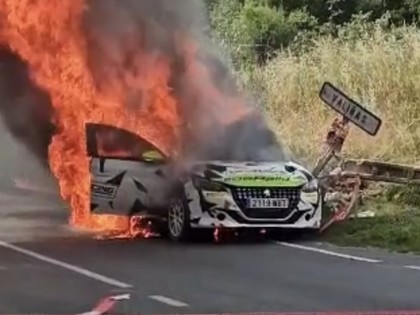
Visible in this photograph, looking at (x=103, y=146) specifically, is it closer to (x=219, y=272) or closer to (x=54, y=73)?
(x=54, y=73)

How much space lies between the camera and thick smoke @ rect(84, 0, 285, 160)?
16.8 m

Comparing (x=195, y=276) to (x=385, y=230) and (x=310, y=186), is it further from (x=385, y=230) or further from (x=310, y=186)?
(x=385, y=230)

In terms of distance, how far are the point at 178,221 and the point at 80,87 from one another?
3.08 m

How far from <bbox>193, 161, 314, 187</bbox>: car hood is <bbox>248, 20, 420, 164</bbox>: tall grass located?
17.1ft

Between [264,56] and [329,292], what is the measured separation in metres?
20.8

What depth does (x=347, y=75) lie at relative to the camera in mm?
24266

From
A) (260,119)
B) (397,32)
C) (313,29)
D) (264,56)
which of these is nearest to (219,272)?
(260,119)

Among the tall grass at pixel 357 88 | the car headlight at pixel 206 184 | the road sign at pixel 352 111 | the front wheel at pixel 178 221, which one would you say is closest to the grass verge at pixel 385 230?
the road sign at pixel 352 111

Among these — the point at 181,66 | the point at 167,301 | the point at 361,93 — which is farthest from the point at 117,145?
the point at 361,93

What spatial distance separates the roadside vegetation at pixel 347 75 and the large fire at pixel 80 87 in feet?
9.42

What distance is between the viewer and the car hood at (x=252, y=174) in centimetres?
1515

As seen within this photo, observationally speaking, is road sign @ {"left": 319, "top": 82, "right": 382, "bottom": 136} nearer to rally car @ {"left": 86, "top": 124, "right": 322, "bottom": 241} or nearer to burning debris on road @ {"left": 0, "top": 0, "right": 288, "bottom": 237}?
burning debris on road @ {"left": 0, "top": 0, "right": 288, "bottom": 237}

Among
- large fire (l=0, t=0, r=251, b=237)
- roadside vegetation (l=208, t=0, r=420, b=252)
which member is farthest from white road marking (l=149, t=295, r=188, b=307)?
large fire (l=0, t=0, r=251, b=237)

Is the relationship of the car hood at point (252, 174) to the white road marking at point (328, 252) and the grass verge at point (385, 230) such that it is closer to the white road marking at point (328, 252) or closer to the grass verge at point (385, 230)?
the white road marking at point (328, 252)
